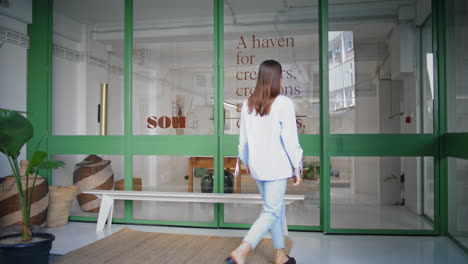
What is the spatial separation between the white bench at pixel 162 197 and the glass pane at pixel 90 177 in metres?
0.30

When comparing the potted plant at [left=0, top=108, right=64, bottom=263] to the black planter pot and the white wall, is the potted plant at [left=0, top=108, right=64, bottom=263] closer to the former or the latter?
the black planter pot

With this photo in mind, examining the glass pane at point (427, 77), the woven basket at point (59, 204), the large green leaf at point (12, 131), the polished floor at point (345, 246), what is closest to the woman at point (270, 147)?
the polished floor at point (345, 246)

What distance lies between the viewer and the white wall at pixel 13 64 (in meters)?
4.16

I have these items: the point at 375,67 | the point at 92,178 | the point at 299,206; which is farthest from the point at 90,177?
the point at 375,67

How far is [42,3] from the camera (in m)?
4.45

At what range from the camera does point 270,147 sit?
259 cm

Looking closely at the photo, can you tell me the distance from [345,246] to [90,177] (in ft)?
9.25

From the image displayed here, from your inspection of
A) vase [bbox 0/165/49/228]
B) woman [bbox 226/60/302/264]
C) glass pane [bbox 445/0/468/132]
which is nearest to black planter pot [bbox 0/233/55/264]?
vase [bbox 0/165/49/228]

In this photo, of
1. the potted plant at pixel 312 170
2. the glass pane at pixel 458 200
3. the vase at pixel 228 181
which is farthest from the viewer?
the vase at pixel 228 181

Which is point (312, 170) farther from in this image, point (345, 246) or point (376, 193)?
point (345, 246)

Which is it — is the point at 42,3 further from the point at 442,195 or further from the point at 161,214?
the point at 442,195

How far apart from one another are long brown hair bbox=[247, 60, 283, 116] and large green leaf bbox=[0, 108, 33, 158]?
65.1 inches

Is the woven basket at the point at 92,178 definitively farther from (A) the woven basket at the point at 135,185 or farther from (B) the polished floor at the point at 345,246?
(B) the polished floor at the point at 345,246

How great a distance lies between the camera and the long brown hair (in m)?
2.63
